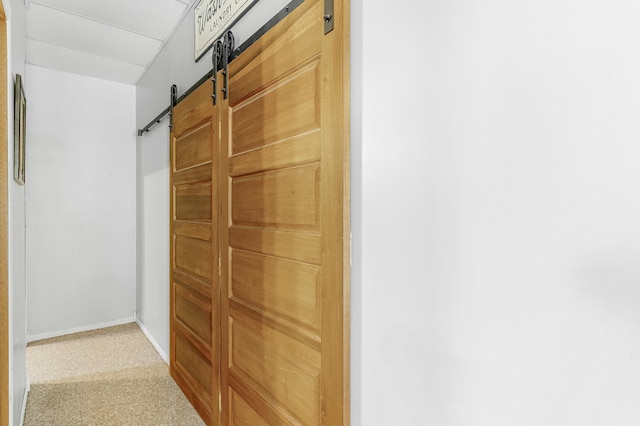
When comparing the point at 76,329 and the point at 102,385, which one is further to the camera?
the point at 76,329

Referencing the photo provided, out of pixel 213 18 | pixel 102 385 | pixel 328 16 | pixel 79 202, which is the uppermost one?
pixel 213 18

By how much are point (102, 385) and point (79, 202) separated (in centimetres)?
199

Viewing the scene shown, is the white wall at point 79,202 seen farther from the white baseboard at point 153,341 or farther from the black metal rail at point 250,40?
the black metal rail at point 250,40

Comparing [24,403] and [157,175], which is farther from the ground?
[157,175]

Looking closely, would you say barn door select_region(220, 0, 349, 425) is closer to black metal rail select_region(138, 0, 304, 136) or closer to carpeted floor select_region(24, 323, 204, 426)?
black metal rail select_region(138, 0, 304, 136)

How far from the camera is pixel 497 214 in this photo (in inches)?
29.0

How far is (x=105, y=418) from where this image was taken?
2107 mm

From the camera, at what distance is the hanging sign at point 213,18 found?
5.64ft

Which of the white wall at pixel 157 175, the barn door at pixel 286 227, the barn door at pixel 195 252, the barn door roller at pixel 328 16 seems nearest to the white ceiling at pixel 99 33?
the white wall at pixel 157 175

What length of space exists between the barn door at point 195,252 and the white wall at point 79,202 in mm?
1690

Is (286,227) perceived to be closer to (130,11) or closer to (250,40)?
(250,40)

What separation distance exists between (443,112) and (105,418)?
8.27 ft

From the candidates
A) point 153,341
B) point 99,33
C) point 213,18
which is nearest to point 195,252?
point 213,18

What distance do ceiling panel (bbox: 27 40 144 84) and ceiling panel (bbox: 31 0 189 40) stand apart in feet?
2.54
